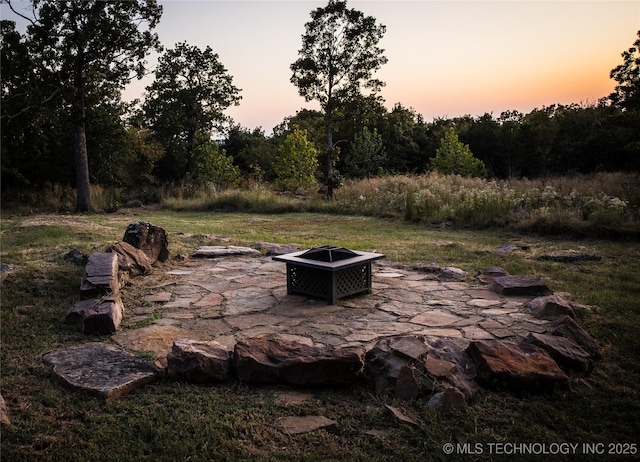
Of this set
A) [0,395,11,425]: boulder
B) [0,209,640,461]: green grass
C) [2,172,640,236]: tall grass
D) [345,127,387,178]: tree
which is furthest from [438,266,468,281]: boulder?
[345,127,387,178]: tree

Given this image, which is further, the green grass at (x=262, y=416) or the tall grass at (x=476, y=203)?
Result: the tall grass at (x=476, y=203)

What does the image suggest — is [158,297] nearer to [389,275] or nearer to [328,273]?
[328,273]

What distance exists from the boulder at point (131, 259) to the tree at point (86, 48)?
10140mm

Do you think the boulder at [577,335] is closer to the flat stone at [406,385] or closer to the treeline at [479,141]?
the flat stone at [406,385]

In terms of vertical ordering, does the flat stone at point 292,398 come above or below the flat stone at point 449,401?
below

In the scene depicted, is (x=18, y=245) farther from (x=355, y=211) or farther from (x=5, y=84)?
(x=5, y=84)

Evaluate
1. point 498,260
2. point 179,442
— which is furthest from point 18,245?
point 498,260

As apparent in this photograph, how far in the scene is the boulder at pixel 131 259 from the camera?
5258 mm

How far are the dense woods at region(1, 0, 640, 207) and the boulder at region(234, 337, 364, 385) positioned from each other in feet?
41.8

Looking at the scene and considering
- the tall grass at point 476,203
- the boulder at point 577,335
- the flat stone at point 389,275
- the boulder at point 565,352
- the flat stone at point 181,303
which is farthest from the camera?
the tall grass at point 476,203

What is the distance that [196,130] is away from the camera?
68.2 feet

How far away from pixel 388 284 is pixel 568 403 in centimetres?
257

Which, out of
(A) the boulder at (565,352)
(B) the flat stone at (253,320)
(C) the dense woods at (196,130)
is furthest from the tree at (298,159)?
(A) the boulder at (565,352)

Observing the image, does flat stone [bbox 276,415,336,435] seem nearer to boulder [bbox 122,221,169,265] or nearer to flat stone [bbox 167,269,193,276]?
flat stone [bbox 167,269,193,276]
